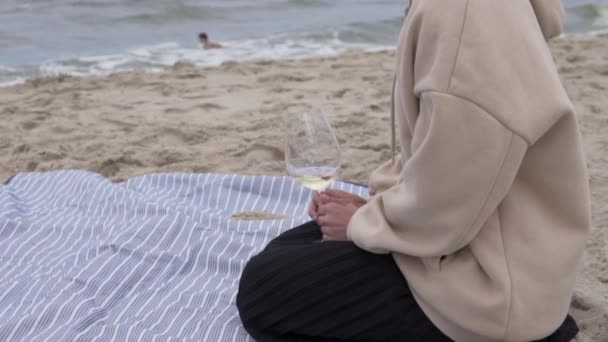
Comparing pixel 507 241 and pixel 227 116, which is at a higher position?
pixel 507 241

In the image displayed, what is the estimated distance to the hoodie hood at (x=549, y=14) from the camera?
70.7 inches

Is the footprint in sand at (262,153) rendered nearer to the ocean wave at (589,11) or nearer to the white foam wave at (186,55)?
the white foam wave at (186,55)

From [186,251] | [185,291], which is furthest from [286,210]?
[185,291]

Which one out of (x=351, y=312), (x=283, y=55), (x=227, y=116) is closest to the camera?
(x=351, y=312)

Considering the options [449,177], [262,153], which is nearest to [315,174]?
[449,177]

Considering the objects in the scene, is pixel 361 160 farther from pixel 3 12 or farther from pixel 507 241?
pixel 3 12

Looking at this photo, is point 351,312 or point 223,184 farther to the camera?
point 223,184

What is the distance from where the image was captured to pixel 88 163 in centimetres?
427

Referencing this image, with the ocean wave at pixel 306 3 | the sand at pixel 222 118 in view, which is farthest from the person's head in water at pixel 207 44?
the ocean wave at pixel 306 3

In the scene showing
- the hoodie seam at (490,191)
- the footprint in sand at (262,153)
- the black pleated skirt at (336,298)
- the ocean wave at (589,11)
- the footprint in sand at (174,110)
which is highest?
the hoodie seam at (490,191)

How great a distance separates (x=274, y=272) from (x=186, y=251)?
96 cm

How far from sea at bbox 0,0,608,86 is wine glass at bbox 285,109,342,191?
5.61 m

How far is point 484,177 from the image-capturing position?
166 centimetres

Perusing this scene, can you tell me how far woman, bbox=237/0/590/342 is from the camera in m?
1.61
